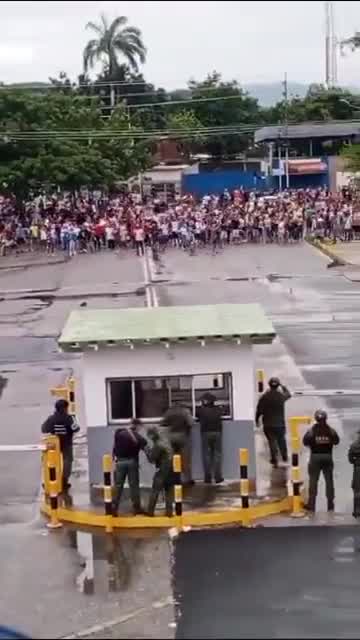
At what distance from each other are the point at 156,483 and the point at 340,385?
8.75 m

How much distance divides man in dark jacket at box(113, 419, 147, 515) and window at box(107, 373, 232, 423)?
0.81 metres

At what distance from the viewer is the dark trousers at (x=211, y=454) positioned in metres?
15.2

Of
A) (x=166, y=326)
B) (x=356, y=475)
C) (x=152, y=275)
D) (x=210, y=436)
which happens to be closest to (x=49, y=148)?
(x=152, y=275)

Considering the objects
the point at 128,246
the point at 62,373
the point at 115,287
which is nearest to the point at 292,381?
the point at 62,373

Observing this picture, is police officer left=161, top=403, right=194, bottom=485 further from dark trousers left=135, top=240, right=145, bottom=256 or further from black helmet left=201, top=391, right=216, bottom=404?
dark trousers left=135, top=240, right=145, bottom=256

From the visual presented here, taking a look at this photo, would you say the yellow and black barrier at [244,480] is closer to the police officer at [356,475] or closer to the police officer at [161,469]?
the police officer at [161,469]

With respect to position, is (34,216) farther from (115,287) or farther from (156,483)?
(156,483)

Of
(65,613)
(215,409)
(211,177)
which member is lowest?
(65,613)

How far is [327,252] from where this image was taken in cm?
4669

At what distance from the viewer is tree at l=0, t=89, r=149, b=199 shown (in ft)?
180

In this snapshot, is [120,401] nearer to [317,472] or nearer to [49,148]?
[317,472]

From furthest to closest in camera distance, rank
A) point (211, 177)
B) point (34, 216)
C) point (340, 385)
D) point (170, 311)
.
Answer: point (211, 177) < point (34, 216) < point (340, 385) < point (170, 311)

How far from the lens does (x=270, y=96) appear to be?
459ft

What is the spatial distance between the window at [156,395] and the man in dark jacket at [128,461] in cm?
81
